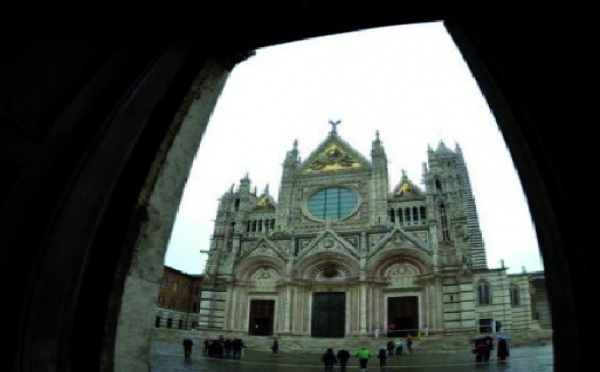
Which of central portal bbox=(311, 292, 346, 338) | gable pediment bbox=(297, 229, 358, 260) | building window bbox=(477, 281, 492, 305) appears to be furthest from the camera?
gable pediment bbox=(297, 229, 358, 260)

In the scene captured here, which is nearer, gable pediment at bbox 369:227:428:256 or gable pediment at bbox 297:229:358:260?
gable pediment at bbox 369:227:428:256

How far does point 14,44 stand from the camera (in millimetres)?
2037

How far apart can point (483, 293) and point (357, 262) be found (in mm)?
8281

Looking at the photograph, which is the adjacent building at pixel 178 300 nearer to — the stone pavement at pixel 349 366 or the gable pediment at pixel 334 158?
the gable pediment at pixel 334 158

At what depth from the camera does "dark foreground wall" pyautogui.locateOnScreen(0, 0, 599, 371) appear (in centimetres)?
185

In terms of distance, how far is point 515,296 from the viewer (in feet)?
91.7

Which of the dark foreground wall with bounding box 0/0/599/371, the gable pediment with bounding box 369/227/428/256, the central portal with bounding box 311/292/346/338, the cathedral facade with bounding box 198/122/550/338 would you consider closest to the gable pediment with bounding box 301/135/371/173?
the cathedral facade with bounding box 198/122/550/338

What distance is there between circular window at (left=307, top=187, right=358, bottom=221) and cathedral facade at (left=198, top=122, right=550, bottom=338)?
9cm

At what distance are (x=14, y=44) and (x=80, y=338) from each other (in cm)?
162

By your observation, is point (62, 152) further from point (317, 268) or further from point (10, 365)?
point (317, 268)

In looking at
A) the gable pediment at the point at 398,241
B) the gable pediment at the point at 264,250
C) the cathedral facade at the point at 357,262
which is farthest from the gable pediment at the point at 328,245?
the gable pediment at the point at 398,241

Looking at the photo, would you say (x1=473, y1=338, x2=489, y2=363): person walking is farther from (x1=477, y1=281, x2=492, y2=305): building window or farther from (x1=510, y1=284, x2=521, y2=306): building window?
(x1=510, y1=284, x2=521, y2=306): building window

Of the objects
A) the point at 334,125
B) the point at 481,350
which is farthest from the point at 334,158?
the point at 481,350

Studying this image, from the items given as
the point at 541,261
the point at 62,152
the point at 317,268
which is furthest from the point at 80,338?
the point at 317,268
